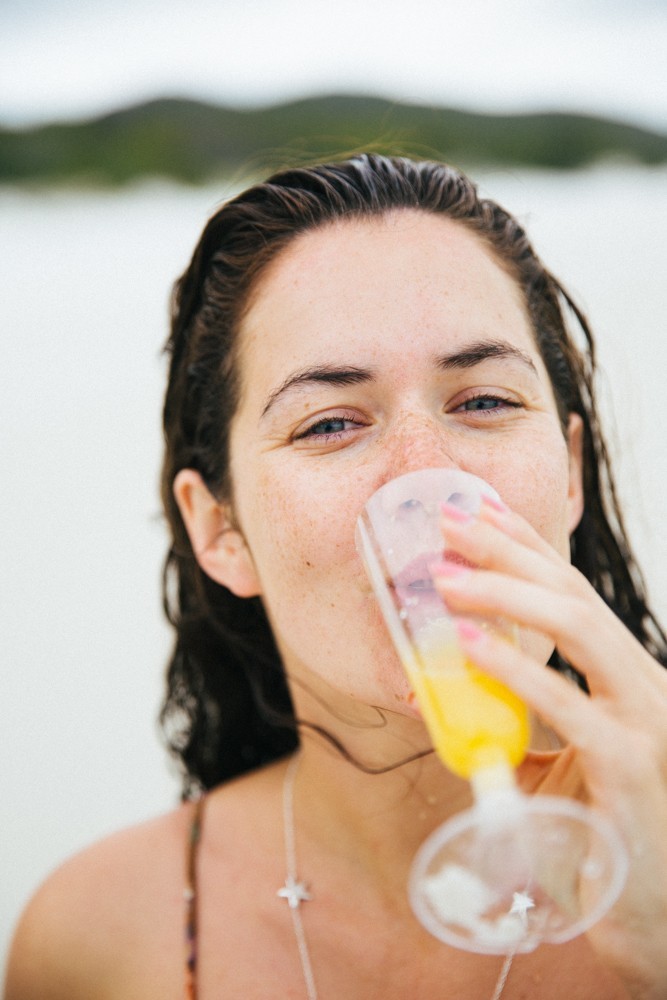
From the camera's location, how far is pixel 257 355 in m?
1.75

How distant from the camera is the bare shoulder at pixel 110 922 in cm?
199

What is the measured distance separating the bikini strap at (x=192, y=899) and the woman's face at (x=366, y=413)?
2.45ft

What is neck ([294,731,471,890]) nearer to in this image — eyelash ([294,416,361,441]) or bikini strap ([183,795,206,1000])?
bikini strap ([183,795,206,1000])

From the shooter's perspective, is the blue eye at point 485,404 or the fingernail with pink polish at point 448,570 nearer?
the fingernail with pink polish at point 448,570

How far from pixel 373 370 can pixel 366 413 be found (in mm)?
77

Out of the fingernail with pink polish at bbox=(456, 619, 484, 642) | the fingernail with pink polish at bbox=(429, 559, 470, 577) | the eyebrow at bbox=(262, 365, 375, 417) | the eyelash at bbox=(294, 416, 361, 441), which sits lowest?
the fingernail with pink polish at bbox=(456, 619, 484, 642)

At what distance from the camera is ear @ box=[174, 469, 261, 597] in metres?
1.91

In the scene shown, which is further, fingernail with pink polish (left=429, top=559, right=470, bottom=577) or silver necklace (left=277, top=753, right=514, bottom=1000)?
silver necklace (left=277, top=753, right=514, bottom=1000)

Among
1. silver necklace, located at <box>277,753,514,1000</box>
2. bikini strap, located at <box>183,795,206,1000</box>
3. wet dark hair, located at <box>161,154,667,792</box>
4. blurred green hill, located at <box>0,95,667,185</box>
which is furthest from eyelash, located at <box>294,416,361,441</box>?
blurred green hill, located at <box>0,95,667,185</box>

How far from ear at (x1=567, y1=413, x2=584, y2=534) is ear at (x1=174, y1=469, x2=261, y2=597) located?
2.27ft

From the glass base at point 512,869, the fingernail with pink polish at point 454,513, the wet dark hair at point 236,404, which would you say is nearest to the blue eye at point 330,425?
the wet dark hair at point 236,404

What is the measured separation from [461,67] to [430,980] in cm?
319

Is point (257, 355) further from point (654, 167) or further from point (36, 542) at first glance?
point (654, 167)

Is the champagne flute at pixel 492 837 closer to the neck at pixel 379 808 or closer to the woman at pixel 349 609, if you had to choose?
the woman at pixel 349 609
